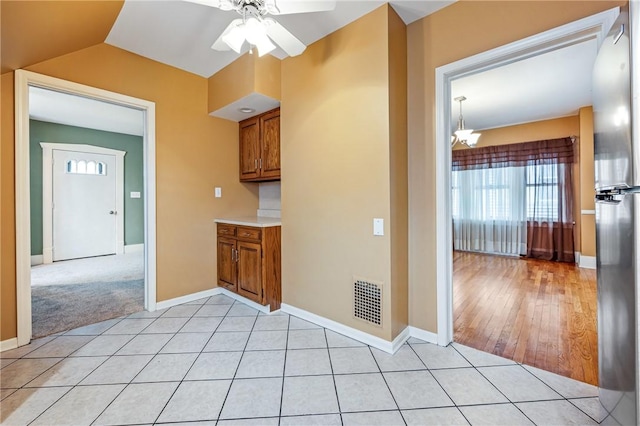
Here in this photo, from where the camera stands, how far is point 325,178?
7.71 ft

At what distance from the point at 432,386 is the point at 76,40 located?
356 cm

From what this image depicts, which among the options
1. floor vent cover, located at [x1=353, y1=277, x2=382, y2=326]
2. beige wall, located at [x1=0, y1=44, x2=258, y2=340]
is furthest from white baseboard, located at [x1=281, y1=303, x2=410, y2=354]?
beige wall, located at [x1=0, y1=44, x2=258, y2=340]

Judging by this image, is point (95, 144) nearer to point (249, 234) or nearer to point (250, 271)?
point (249, 234)

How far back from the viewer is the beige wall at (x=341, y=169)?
78.5 inches

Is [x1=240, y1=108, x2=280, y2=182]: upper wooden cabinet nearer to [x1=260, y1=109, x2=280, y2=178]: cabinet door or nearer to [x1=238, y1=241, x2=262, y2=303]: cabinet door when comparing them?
[x1=260, y1=109, x2=280, y2=178]: cabinet door

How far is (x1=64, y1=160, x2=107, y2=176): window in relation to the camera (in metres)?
5.05

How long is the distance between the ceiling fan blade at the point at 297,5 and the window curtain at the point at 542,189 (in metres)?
5.26

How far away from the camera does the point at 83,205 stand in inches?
205

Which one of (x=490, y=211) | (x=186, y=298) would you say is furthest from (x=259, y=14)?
(x=490, y=211)

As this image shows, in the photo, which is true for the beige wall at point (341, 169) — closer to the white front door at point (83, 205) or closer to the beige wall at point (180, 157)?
the beige wall at point (180, 157)

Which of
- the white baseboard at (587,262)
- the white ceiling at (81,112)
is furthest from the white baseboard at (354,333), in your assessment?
the white baseboard at (587,262)

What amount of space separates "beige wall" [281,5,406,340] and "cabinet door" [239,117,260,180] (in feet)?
2.03

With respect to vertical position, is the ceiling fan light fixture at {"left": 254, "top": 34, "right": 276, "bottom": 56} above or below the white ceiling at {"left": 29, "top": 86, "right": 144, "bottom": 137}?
below

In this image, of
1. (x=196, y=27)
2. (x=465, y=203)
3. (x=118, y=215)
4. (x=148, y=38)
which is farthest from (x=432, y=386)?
(x=118, y=215)
